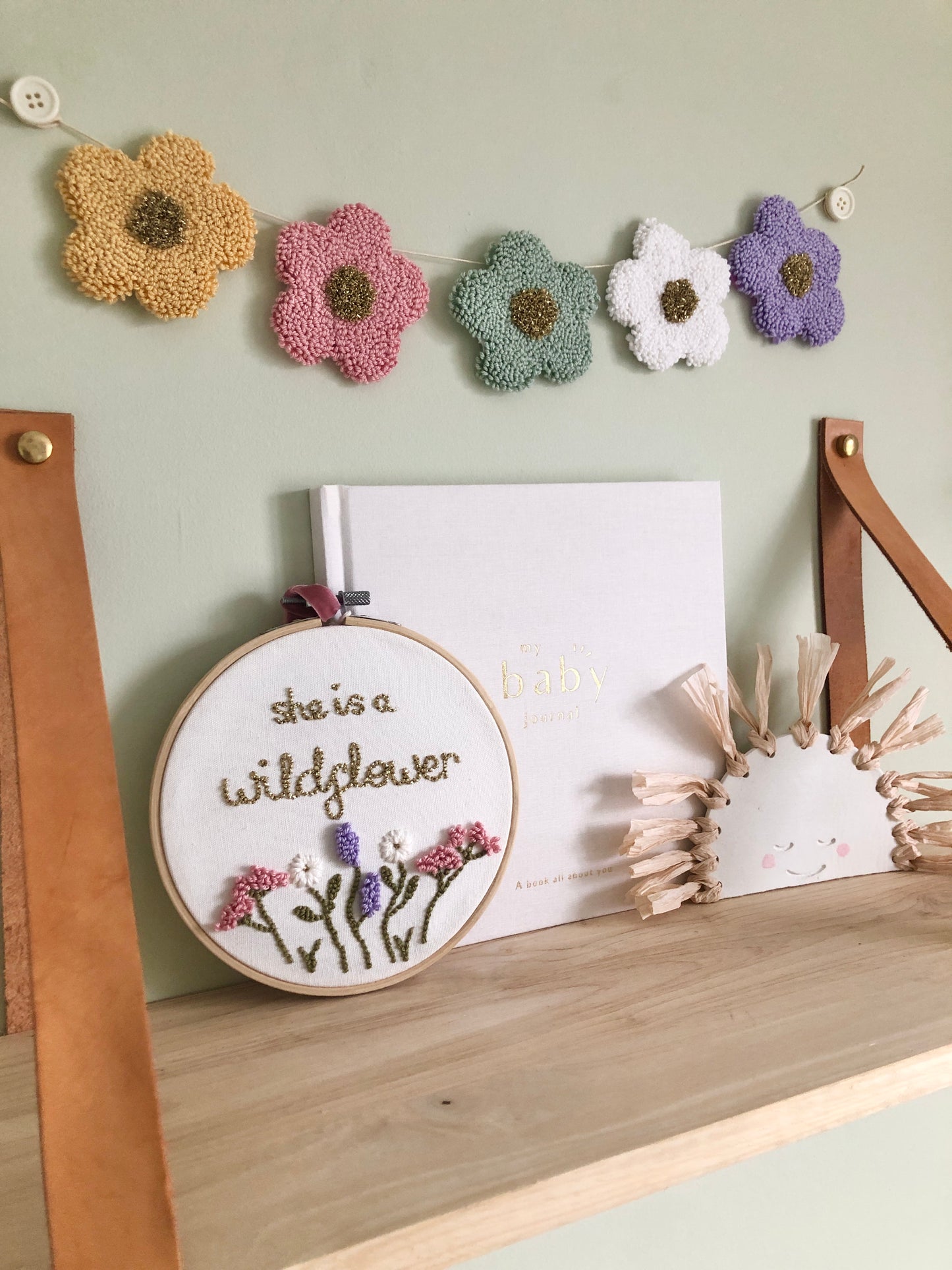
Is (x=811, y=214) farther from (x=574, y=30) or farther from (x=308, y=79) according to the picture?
(x=308, y=79)

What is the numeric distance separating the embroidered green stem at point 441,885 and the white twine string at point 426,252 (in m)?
0.40

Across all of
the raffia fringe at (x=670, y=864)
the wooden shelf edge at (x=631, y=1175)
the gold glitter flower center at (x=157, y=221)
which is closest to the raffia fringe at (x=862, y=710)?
the raffia fringe at (x=670, y=864)

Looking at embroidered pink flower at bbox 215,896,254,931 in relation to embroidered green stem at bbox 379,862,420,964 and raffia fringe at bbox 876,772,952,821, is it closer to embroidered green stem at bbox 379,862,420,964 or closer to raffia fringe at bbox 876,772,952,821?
embroidered green stem at bbox 379,862,420,964

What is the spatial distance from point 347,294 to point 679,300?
10.4 inches

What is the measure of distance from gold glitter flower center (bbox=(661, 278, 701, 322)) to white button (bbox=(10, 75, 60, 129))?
43 centimetres

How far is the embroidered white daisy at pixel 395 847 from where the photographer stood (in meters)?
0.59

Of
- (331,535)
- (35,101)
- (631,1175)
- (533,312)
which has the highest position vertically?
(35,101)

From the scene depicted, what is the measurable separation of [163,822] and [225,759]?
0.05 metres

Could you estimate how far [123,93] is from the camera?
558 mm

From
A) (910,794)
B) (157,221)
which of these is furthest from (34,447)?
(910,794)

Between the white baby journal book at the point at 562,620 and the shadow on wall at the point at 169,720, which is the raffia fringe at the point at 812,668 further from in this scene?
the shadow on wall at the point at 169,720

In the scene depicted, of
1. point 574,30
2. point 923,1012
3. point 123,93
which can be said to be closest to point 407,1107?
point 923,1012

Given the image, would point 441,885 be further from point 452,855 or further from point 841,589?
point 841,589

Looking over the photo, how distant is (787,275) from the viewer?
757 millimetres
